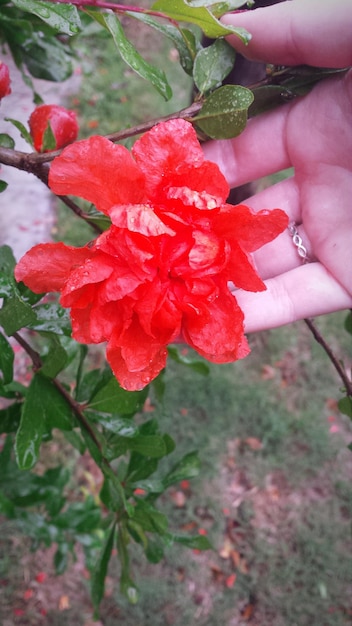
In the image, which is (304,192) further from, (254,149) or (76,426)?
(76,426)

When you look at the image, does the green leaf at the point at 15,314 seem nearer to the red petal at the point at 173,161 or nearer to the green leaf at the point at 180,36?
the red petal at the point at 173,161

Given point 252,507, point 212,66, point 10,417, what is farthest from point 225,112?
point 252,507

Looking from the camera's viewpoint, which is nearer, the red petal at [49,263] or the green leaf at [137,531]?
the red petal at [49,263]

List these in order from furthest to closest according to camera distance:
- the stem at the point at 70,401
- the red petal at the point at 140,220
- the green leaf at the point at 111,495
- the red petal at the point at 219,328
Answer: the green leaf at the point at 111,495 → the stem at the point at 70,401 → the red petal at the point at 219,328 → the red petal at the point at 140,220

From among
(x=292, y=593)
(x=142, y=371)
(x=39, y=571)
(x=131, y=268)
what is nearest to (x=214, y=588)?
(x=292, y=593)

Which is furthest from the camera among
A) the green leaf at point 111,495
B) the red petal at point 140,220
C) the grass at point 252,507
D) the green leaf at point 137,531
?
the grass at point 252,507

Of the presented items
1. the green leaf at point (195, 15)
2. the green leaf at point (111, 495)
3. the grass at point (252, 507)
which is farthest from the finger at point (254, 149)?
the grass at point (252, 507)

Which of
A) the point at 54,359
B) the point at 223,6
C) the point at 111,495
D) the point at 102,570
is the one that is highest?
the point at 223,6
